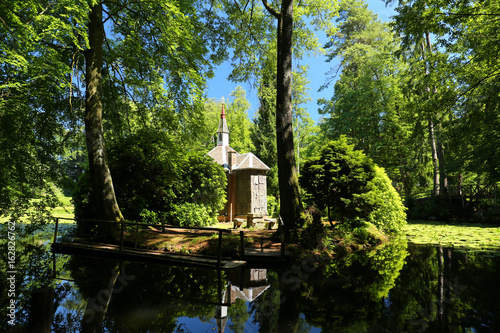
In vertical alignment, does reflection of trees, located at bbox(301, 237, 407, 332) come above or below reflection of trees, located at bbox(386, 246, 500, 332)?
below

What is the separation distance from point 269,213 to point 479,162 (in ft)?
44.0

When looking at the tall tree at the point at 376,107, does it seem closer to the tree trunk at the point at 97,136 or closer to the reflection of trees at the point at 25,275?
the tree trunk at the point at 97,136

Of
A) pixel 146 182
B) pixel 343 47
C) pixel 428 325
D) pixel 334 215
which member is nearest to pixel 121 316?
pixel 428 325

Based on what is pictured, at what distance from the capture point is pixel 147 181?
11.6 meters

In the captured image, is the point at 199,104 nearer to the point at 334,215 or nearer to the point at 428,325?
the point at 334,215

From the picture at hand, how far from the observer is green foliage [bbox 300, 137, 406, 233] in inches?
413

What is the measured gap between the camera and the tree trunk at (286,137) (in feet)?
32.1

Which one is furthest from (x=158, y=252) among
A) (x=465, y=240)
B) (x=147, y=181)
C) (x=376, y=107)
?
(x=376, y=107)

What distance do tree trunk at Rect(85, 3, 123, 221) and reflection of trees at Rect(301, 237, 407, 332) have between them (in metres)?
7.41

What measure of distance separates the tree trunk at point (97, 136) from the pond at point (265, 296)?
2.07 meters

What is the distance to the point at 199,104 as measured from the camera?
471 inches

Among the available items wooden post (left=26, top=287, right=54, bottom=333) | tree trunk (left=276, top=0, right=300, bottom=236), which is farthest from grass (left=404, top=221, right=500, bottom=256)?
wooden post (left=26, top=287, right=54, bottom=333)

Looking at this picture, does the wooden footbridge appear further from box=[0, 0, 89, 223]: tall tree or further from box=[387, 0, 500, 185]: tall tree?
box=[387, 0, 500, 185]: tall tree

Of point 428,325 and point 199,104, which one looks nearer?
point 428,325
